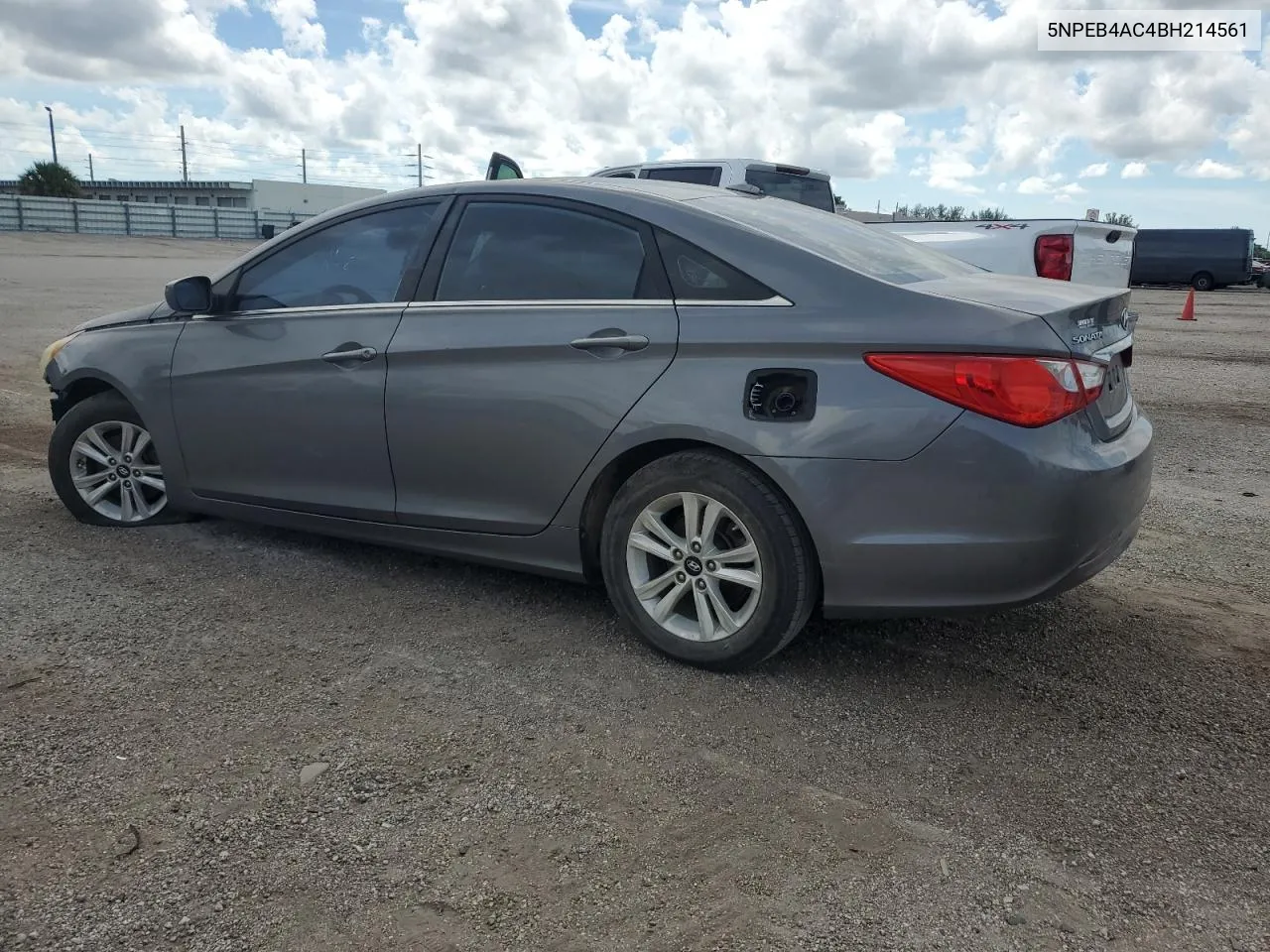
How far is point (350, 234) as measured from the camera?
4441 millimetres

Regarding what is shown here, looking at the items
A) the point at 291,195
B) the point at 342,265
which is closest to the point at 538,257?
the point at 342,265

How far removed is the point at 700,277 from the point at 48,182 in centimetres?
7165

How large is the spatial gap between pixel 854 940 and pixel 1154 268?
40.1 m

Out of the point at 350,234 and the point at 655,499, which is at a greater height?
the point at 350,234

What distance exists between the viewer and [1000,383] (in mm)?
3061

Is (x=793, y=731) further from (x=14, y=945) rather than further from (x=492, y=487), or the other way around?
(x=14, y=945)

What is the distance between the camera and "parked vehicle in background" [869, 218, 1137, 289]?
26.5ft

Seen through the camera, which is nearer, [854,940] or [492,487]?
[854,940]

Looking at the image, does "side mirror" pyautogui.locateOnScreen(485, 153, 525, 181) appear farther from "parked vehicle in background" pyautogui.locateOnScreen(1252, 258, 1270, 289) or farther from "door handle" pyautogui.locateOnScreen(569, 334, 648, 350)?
"parked vehicle in background" pyautogui.locateOnScreen(1252, 258, 1270, 289)

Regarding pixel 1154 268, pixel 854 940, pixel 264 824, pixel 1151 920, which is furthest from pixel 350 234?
pixel 1154 268

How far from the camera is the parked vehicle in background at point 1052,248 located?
26.5 feet

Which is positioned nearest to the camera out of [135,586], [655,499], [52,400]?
[655,499]

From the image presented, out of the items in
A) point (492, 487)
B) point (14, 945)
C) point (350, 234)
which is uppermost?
point (350, 234)

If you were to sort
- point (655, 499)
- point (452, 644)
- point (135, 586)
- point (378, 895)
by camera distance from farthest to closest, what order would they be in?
point (135, 586)
point (452, 644)
point (655, 499)
point (378, 895)
